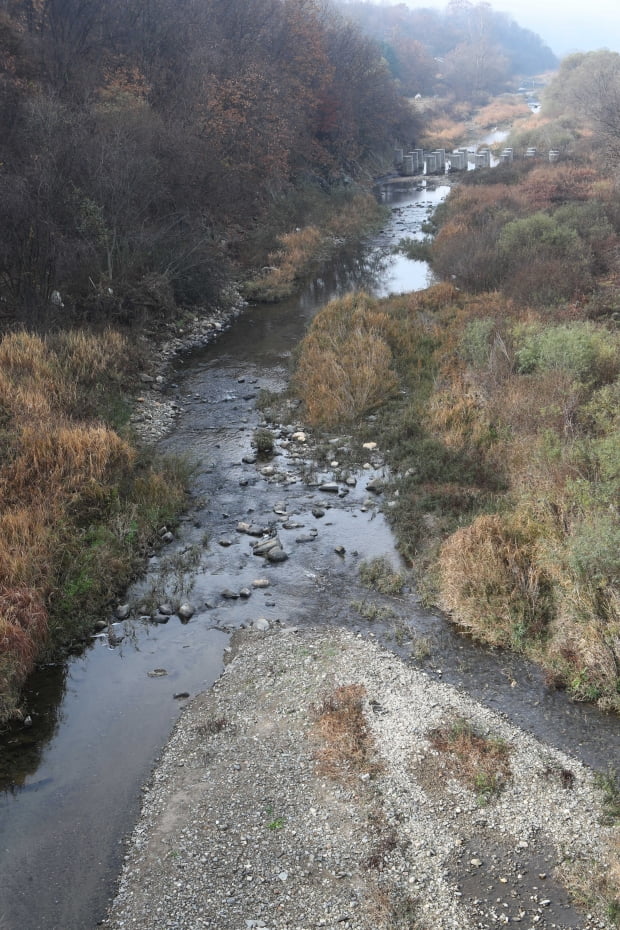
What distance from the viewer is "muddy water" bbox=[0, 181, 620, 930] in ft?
21.9

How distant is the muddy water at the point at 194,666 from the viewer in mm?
6664

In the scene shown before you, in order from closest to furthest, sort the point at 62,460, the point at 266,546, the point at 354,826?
the point at 354,826
the point at 266,546
the point at 62,460

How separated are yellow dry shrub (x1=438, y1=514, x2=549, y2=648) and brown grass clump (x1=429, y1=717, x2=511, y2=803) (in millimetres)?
1789

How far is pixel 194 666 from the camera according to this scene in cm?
917

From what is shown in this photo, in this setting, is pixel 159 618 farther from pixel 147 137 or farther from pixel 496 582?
pixel 147 137

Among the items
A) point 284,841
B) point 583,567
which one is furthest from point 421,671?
point 284,841

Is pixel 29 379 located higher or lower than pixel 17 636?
higher

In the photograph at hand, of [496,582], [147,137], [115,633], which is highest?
[147,137]

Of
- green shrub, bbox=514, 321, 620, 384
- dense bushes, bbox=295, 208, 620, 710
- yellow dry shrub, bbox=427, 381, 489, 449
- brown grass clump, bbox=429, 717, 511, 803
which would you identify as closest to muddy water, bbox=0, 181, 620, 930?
dense bushes, bbox=295, 208, 620, 710

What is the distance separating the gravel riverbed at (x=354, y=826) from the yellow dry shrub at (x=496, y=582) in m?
1.29

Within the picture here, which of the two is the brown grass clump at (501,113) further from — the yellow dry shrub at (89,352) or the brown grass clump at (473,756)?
the brown grass clump at (473,756)

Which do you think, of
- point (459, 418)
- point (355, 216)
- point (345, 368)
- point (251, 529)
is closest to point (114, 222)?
point (345, 368)

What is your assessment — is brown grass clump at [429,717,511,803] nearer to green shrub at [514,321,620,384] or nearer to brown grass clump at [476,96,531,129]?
green shrub at [514,321,620,384]

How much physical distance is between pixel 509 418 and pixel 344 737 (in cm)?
781
